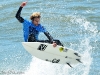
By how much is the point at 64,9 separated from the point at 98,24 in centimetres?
481

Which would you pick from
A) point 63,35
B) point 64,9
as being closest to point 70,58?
point 63,35

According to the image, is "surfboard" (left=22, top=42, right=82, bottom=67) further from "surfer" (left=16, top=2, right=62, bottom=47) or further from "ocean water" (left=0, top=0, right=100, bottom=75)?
"ocean water" (left=0, top=0, right=100, bottom=75)

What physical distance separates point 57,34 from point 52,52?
27.3 ft

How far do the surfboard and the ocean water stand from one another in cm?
49

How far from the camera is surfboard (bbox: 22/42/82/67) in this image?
13.6m

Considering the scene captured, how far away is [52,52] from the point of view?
13859 millimetres

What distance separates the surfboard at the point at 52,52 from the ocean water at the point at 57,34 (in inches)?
19.1

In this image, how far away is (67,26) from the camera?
2389 cm

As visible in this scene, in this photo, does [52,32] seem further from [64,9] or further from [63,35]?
[64,9]

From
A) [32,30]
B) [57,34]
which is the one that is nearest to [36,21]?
[32,30]

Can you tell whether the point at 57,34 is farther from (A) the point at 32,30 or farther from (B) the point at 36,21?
(B) the point at 36,21

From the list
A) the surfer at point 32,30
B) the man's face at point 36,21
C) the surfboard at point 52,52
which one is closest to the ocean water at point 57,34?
the surfboard at point 52,52

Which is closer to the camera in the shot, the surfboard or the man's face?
the man's face

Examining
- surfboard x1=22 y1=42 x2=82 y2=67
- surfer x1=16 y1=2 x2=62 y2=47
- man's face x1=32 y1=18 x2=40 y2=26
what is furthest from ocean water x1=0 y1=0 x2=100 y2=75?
man's face x1=32 y1=18 x2=40 y2=26
